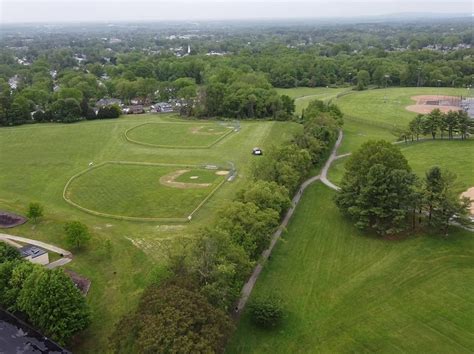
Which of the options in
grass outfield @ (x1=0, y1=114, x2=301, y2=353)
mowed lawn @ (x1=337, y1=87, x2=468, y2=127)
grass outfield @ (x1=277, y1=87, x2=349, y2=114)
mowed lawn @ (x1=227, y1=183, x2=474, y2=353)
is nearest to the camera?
mowed lawn @ (x1=227, y1=183, x2=474, y2=353)

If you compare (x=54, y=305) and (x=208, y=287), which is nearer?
(x=54, y=305)

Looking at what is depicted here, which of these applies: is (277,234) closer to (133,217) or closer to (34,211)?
(133,217)

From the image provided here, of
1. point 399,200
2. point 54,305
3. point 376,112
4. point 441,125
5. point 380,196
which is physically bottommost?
point 376,112

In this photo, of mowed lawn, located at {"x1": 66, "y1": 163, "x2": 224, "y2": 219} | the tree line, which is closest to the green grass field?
mowed lawn, located at {"x1": 66, "y1": 163, "x2": 224, "y2": 219}

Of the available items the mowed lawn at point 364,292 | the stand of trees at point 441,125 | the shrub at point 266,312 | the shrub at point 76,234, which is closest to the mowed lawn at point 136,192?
the shrub at point 76,234

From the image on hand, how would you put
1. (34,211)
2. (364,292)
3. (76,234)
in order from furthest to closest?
(34,211) → (76,234) → (364,292)

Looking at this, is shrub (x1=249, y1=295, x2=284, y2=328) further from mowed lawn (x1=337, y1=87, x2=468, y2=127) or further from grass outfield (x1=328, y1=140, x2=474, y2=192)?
mowed lawn (x1=337, y1=87, x2=468, y2=127)

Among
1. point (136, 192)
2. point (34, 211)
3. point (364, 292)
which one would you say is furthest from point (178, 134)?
point (364, 292)
